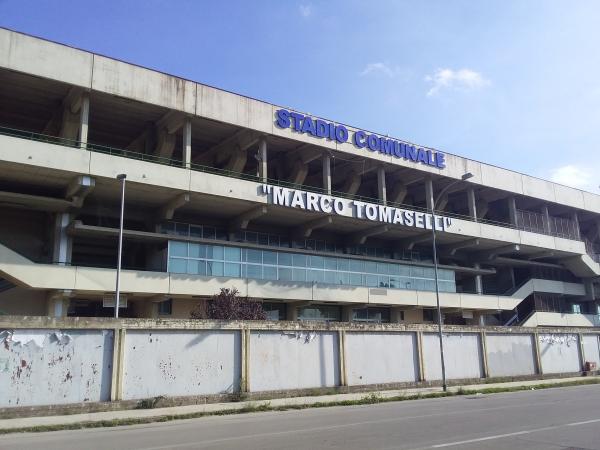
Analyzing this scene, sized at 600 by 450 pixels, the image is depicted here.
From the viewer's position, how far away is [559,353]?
3378 cm

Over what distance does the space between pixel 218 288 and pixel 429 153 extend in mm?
21830

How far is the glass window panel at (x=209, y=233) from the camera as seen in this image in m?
38.4

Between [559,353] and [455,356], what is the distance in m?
9.72

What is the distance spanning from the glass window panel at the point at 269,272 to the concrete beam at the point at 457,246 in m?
19.8

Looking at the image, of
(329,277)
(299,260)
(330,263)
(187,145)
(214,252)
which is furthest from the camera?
(330,263)

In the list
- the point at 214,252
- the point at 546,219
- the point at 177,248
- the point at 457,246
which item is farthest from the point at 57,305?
the point at 546,219

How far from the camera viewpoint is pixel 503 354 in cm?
3059

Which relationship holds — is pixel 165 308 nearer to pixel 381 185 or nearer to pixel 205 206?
pixel 205 206

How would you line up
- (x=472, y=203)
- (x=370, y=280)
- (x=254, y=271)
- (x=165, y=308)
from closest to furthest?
(x=165, y=308), (x=254, y=271), (x=370, y=280), (x=472, y=203)

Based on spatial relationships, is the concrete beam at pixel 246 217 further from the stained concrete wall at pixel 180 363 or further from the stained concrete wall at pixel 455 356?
the stained concrete wall at pixel 180 363

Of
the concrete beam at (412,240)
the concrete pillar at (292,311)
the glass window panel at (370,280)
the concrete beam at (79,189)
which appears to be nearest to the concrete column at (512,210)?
the concrete beam at (412,240)

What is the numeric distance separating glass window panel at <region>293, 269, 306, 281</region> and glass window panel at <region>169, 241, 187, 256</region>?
8264 mm

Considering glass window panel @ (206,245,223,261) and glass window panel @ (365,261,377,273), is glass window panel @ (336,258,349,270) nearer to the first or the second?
glass window panel @ (365,261,377,273)

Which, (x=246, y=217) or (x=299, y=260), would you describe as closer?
(x=246, y=217)
